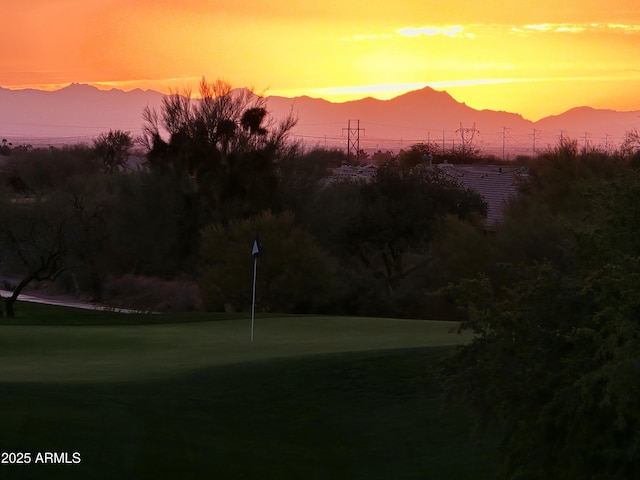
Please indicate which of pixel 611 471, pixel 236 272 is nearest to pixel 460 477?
pixel 611 471

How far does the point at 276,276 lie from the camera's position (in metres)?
41.8

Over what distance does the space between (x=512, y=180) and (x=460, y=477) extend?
2507 inches

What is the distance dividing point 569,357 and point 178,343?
13312mm

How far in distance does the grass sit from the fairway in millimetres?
61

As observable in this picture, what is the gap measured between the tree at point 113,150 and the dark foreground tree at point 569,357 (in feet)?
Answer: 260

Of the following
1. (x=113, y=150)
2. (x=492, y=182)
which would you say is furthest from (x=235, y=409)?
(x=113, y=150)

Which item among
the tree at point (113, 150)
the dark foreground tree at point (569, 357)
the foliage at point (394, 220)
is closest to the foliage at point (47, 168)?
the tree at point (113, 150)

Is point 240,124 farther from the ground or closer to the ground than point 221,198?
farther from the ground

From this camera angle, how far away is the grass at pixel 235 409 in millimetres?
12047

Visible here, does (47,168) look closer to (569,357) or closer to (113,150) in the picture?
(113,150)

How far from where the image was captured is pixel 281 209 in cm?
5322

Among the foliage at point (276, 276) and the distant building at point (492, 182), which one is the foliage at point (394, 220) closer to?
the distant building at point (492, 182)

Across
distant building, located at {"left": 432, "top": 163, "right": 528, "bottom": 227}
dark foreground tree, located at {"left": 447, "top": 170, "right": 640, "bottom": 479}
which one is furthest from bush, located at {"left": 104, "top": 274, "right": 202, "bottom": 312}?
dark foreground tree, located at {"left": 447, "top": 170, "right": 640, "bottom": 479}

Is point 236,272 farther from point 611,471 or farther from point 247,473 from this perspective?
point 611,471
